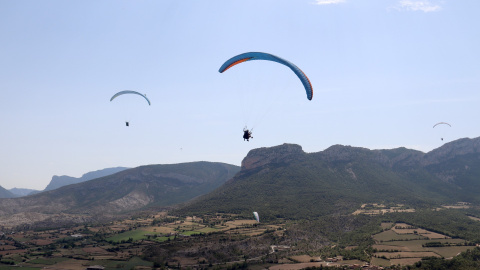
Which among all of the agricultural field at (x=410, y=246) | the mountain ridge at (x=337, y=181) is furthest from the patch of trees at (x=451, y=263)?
the mountain ridge at (x=337, y=181)

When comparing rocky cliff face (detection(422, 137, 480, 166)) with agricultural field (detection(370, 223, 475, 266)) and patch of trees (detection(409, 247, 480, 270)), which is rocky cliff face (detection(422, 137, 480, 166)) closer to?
agricultural field (detection(370, 223, 475, 266))

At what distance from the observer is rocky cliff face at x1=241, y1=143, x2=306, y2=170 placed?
187750 millimetres

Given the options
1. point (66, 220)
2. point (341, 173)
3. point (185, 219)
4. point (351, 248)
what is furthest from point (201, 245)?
point (341, 173)

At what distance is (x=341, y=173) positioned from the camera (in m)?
177

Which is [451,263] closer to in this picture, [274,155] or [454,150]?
[274,155]

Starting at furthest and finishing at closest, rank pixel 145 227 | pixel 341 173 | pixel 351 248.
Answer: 1. pixel 341 173
2. pixel 145 227
3. pixel 351 248

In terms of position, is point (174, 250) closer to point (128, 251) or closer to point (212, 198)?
point (128, 251)

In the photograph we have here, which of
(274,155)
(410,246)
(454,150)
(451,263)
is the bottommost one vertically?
(451,263)

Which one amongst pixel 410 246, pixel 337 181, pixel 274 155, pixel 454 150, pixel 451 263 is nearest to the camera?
pixel 451 263

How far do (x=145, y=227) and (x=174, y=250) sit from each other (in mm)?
45067

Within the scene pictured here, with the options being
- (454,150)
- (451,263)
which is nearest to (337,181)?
(454,150)

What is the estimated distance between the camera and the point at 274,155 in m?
190

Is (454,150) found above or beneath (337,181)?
above

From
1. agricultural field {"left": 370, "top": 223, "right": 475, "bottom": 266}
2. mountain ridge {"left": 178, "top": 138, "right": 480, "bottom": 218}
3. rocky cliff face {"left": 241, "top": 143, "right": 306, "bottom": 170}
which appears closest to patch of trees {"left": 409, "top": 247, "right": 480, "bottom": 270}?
agricultural field {"left": 370, "top": 223, "right": 475, "bottom": 266}
